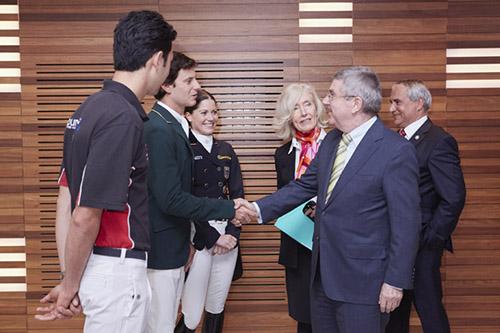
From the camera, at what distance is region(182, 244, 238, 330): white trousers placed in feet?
10.6

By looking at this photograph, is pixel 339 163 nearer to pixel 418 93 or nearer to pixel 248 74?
pixel 418 93

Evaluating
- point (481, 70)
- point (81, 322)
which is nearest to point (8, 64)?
point (81, 322)

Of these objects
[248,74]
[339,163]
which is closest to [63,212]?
[339,163]

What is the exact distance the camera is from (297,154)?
3.30 meters

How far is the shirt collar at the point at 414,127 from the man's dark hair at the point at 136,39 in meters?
2.09

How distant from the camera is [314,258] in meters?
2.58

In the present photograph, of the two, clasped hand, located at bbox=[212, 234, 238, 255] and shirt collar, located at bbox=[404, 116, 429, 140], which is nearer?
clasped hand, located at bbox=[212, 234, 238, 255]

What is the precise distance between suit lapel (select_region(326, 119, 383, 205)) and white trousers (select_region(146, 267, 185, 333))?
851 millimetres

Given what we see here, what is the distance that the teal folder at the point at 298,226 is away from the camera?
3.09 metres

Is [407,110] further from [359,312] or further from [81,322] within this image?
[81,322]

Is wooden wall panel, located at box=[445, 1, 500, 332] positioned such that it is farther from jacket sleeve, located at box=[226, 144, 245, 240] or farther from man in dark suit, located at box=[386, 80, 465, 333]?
jacket sleeve, located at box=[226, 144, 245, 240]

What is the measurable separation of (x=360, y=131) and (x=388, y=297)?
0.76 m

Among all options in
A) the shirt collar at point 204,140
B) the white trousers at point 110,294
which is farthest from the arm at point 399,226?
the shirt collar at point 204,140

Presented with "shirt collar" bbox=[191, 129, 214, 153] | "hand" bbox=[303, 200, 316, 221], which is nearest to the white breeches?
"shirt collar" bbox=[191, 129, 214, 153]
